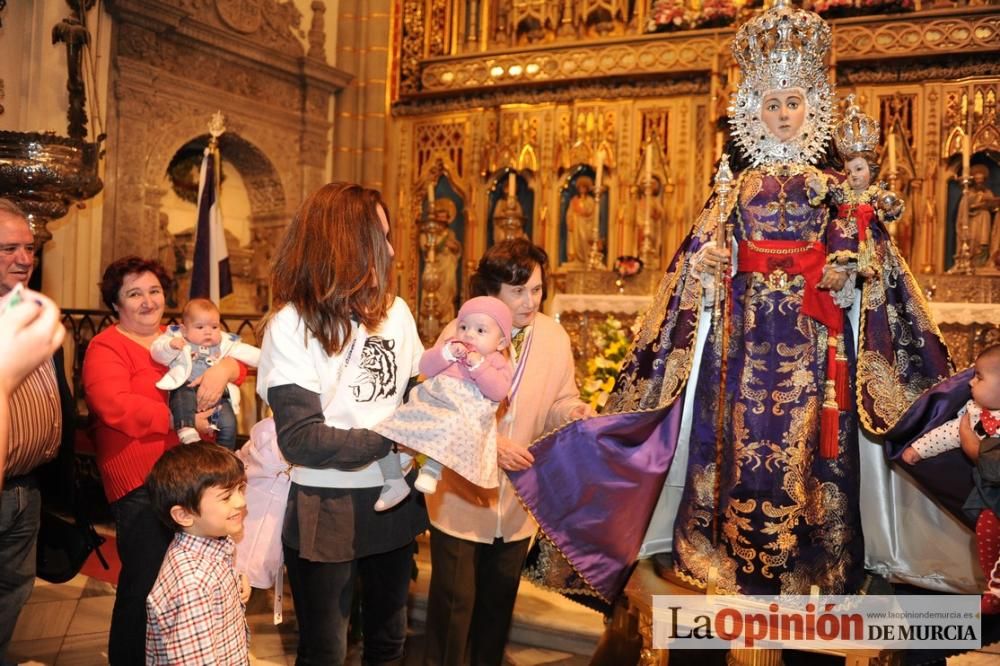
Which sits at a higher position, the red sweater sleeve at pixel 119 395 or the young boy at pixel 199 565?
the red sweater sleeve at pixel 119 395

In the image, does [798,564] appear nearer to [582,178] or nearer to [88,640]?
[88,640]

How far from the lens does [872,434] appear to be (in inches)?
129

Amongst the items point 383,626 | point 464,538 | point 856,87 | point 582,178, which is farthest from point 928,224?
point 383,626

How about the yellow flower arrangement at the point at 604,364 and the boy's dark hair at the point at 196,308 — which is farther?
the yellow flower arrangement at the point at 604,364

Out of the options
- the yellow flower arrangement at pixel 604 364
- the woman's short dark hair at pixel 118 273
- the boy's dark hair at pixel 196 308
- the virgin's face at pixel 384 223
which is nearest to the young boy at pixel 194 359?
the boy's dark hair at pixel 196 308

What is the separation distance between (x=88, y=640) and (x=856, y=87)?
24.5 ft

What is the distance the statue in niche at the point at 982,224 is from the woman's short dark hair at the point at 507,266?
18.8ft

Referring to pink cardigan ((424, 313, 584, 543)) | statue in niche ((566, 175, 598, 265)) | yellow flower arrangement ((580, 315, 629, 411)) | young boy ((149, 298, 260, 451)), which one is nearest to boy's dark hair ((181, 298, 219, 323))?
young boy ((149, 298, 260, 451))

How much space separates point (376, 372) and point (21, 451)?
1323mm

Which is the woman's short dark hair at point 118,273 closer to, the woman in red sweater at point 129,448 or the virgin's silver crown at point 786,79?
the woman in red sweater at point 129,448

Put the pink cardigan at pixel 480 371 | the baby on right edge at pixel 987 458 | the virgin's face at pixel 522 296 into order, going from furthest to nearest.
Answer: the virgin's face at pixel 522 296, the baby on right edge at pixel 987 458, the pink cardigan at pixel 480 371

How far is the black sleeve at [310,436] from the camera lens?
211 cm

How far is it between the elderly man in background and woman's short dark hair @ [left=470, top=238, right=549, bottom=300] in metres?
1.49

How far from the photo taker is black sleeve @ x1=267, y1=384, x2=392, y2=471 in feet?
6.93
